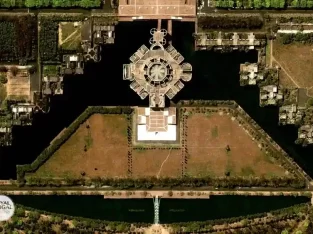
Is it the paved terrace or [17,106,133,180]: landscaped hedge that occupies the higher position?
the paved terrace

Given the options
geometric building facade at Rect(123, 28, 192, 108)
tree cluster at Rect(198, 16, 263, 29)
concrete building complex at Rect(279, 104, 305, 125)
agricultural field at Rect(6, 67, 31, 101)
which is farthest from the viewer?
agricultural field at Rect(6, 67, 31, 101)

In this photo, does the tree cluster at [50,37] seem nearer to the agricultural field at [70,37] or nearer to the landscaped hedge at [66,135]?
the agricultural field at [70,37]

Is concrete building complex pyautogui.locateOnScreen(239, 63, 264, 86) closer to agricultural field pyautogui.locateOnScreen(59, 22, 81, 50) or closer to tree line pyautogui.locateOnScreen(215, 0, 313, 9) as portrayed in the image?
tree line pyautogui.locateOnScreen(215, 0, 313, 9)

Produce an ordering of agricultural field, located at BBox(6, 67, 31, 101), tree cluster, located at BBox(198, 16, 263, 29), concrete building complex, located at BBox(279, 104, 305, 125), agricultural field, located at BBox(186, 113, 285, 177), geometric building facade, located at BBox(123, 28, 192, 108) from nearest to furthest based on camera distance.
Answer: geometric building facade, located at BBox(123, 28, 192, 108) → tree cluster, located at BBox(198, 16, 263, 29) → concrete building complex, located at BBox(279, 104, 305, 125) → agricultural field, located at BBox(6, 67, 31, 101) → agricultural field, located at BBox(186, 113, 285, 177)

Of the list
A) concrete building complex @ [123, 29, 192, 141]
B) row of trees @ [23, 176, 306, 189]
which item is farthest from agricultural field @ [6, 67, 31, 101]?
concrete building complex @ [123, 29, 192, 141]

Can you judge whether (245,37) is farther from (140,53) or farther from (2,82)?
(2,82)

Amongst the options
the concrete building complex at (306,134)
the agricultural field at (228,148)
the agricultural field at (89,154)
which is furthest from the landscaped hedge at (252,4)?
the agricultural field at (89,154)
